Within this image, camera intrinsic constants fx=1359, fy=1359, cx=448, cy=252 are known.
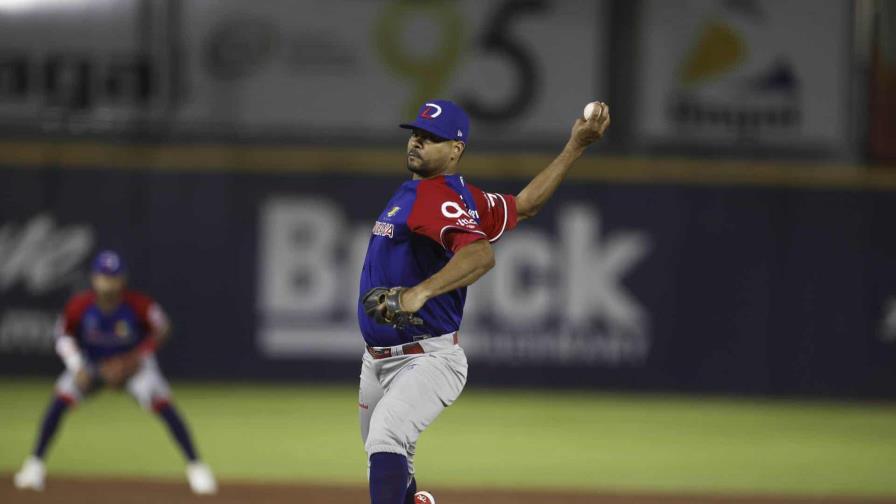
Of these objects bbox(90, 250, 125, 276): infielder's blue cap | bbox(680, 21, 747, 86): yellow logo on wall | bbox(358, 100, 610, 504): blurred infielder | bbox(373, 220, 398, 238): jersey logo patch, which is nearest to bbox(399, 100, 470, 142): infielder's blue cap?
bbox(358, 100, 610, 504): blurred infielder

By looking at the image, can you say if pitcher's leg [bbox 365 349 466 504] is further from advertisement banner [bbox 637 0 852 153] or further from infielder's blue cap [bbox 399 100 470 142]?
advertisement banner [bbox 637 0 852 153]

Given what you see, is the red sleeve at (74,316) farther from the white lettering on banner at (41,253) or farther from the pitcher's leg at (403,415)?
the white lettering on banner at (41,253)

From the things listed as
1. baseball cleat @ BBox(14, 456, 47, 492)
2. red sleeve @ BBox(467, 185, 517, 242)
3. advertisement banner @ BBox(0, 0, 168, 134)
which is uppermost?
advertisement banner @ BBox(0, 0, 168, 134)

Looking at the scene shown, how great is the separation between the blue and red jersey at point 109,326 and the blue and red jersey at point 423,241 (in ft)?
14.0

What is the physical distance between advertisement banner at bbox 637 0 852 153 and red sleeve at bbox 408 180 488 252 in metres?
12.2

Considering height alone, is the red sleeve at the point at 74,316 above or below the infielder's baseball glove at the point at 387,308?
below

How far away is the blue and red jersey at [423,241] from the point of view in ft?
18.4

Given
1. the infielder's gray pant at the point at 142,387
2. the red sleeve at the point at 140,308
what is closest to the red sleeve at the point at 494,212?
the infielder's gray pant at the point at 142,387

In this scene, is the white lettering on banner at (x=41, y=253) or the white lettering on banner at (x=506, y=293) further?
the white lettering on banner at (x=506, y=293)

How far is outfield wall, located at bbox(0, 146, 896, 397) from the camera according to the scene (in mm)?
15117

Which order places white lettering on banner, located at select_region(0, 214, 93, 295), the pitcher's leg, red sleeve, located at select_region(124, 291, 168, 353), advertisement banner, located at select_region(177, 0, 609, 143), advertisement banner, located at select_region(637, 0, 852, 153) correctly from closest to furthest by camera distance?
→ the pitcher's leg → red sleeve, located at select_region(124, 291, 168, 353) → white lettering on banner, located at select_region(0, 214, 93, 295) → advertisement banner, located at select_region(177, 0, 609, 143) → advertisement banner, located at select_region(637, 0, 852, 153)

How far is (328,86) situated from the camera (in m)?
17.5

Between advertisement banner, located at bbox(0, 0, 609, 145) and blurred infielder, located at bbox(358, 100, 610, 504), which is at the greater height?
advertisement banner, located at bbox(0, 0, 609, 145)

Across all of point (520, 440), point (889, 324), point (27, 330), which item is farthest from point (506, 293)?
point (27, 330)
